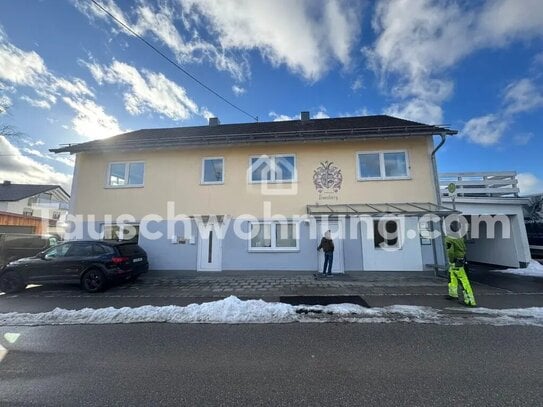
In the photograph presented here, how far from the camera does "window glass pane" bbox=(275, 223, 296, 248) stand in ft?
34.6

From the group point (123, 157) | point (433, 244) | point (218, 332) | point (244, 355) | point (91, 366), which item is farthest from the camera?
point (123, 157)

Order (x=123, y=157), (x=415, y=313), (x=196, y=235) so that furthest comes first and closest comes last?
(x=123, y=157)
(x=196, y=235)
(x=415, y=313)

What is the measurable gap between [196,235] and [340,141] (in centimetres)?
747

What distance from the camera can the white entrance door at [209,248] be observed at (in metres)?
10.6

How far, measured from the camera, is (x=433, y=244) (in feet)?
32.6

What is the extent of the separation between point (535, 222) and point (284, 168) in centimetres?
1376

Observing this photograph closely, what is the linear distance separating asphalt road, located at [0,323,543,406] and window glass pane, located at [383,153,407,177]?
714 centimetres

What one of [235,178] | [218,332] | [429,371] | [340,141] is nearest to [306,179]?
[340,141]

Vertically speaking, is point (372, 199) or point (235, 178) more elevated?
point (235, 178)

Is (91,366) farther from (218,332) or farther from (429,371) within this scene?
(429,371)

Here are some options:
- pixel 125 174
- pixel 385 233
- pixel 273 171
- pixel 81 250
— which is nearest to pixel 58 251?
pixel 81 250

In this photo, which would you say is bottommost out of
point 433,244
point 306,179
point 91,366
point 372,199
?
point 91,366

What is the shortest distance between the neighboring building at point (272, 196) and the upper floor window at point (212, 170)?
5cm

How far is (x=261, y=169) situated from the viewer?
36.7 feet
